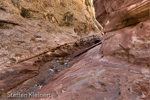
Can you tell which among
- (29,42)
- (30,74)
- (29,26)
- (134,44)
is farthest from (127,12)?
(29,26)

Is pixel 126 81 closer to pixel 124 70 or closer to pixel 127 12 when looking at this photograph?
pixel 124 70

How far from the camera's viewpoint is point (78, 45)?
7.37 m

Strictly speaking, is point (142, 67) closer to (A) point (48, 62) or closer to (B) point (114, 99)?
(B) point (114, 99)

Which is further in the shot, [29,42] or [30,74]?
[29,42]

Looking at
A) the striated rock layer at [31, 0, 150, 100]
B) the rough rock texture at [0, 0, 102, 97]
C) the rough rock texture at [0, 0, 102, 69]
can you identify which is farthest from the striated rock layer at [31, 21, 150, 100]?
the rough rock texture at [0, 0, 102, 69]

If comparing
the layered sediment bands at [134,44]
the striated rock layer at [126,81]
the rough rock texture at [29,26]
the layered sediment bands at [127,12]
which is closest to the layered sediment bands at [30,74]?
the rough rock texture at [29,26]

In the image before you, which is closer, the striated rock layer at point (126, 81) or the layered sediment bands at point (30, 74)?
the striated rock layer at point (126, 81)

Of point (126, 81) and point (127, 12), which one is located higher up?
point (127, 12)

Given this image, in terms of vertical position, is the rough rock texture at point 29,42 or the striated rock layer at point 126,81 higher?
Result: the rough rock texture at point 29,42

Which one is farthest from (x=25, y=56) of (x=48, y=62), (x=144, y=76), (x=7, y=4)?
(x=144, y=76)

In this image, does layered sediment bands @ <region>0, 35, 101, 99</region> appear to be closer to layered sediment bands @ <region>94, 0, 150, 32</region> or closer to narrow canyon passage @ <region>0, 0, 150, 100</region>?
narrow canyon passage @ <region>0, 0, 150, 100</region>

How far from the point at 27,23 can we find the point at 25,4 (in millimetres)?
1442

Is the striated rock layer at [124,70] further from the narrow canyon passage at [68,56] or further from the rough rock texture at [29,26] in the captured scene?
the rough rock texture at [29,26]

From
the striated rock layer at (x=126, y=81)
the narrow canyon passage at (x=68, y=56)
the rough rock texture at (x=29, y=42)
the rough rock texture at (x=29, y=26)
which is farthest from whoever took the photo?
the rough rock texture at (x=29, y=26)
